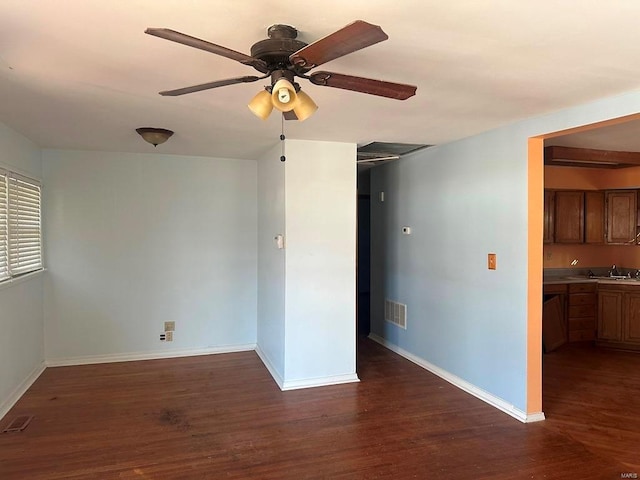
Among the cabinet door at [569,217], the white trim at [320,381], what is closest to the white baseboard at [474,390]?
the white trim at [320,381]

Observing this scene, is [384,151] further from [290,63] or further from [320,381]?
[290,63]

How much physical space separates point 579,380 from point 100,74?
15.3 feet

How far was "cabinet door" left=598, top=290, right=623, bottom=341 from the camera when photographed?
523 centimetres

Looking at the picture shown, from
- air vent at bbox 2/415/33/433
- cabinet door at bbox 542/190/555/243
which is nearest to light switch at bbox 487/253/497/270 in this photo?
cabinet door at bbox 542/190/555/243

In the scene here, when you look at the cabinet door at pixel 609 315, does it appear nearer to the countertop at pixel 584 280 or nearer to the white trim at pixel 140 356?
the countertop at pixel 584 280

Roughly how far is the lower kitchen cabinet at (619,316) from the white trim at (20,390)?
6167 millimetres

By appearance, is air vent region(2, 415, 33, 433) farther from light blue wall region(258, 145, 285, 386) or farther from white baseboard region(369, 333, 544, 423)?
white baseboard region(369, 333, 544, 423)

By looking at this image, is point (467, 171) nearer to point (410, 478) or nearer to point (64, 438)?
point (410, 478)

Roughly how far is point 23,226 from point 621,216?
659cm

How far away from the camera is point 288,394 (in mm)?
3893

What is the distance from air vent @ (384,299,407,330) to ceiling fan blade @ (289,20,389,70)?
3.81 metres

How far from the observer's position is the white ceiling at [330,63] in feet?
5.19

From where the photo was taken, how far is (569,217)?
5480mm

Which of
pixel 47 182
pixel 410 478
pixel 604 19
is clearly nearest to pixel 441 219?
pixel 410 478
